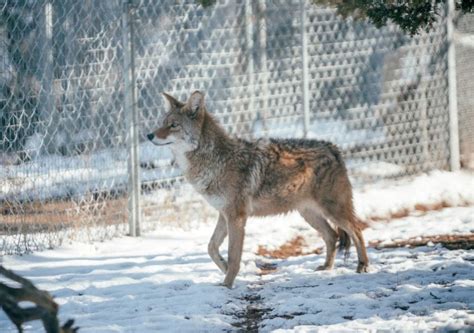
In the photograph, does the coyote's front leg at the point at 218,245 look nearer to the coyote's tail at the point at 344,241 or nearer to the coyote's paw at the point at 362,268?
the coyote's tail at the point at 344,241

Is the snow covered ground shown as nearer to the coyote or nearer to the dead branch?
the coyote

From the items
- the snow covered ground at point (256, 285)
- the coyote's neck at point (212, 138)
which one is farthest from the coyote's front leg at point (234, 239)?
the coyote's neck at point (212, 138)

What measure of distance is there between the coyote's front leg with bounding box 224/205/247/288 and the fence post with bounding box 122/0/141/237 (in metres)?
2.09

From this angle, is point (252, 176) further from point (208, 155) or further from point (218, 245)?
point (218, 245)

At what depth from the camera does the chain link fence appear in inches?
298

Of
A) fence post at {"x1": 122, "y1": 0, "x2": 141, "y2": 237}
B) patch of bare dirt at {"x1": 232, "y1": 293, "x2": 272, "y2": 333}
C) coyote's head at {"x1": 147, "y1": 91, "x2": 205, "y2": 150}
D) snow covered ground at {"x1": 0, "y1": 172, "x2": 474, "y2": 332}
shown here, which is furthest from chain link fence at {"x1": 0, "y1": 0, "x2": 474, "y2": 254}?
patch of bare dirt at {"x1": 232, "y1": 293, "x2": 272, "y2": 333}

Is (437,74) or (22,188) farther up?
(437,74)

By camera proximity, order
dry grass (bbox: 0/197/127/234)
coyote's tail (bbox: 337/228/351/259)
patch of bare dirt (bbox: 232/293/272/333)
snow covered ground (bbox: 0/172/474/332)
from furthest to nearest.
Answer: dry grass (bbox: 0/197/127/234)
coyote's tail (bbox: 337/228/351/259)
patch of bare dirt (bbox: 232/293/272/333)
snow covered ground (bbox: 0/172/474/332)

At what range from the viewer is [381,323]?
16.1ft

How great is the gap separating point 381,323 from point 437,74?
6614mm

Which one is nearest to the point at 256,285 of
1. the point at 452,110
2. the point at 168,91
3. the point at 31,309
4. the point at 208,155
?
the point at 208,155

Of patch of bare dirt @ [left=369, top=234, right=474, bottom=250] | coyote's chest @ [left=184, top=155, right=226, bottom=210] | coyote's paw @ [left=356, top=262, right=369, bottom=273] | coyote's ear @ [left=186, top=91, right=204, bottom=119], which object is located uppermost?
coyote's ear @ [left=186, top=91, right=204, bottom=119]

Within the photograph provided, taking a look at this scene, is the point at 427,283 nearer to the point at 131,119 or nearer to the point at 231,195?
the point at 231,195

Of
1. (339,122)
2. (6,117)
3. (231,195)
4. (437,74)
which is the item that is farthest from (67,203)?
(437,74)
